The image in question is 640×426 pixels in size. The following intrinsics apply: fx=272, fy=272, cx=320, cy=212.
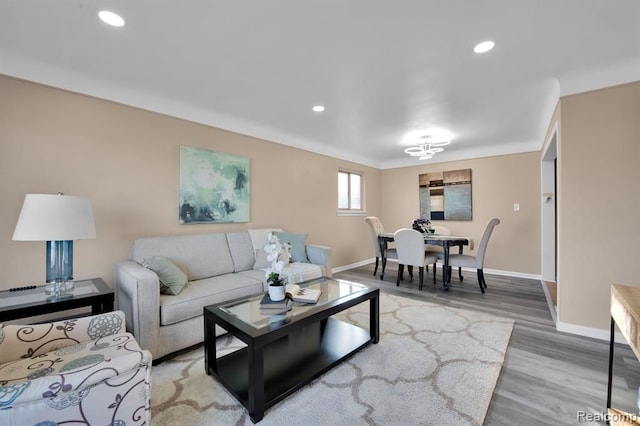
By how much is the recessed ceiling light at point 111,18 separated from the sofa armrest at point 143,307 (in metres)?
1.69

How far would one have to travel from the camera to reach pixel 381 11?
5.40 ft

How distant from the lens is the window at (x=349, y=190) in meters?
5.54

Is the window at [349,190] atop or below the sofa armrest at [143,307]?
atop

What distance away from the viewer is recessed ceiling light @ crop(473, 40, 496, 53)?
6.46 ft

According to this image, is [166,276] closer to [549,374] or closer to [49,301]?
[49,301]

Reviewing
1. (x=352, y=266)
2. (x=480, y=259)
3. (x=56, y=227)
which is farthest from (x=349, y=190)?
(x=56, y=227)

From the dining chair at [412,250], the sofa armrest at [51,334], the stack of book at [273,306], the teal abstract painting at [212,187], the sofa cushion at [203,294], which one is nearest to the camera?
the sofa armrest at [51,334]

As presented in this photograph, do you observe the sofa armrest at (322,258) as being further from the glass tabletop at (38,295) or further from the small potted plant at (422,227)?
the glass tabletop at (38,295)

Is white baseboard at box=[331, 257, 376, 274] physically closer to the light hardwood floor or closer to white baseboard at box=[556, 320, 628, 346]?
the light hardwood floor

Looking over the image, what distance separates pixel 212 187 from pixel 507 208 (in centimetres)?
496

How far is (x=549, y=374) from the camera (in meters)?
1.92

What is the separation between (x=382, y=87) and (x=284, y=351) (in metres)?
2.51

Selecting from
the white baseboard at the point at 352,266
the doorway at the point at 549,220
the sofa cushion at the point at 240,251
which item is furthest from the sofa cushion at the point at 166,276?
the doorway at the point at 549,220

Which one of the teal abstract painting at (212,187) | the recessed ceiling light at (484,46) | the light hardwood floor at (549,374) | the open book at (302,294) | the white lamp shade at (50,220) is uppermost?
the recessed ceiling light at (484,46)
